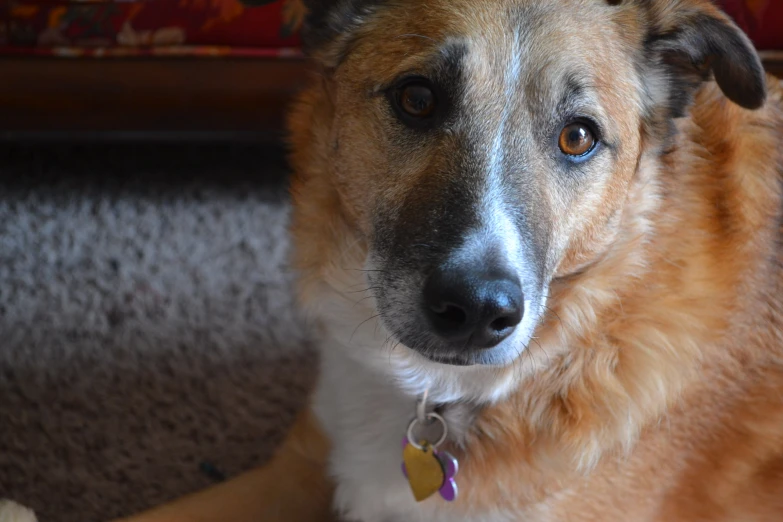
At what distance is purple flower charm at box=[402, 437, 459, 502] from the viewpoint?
150cm

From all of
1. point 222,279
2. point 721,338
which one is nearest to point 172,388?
point 222,279

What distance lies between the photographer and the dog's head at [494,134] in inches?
52.7

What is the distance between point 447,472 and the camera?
4.94 feet

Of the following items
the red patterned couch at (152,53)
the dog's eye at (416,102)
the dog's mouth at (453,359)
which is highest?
the dog's eye at (416,102)

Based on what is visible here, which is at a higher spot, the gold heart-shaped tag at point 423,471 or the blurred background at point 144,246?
the gold heart-shaped tag at point 423,471

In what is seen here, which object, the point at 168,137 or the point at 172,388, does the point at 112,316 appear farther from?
the point at 168,137

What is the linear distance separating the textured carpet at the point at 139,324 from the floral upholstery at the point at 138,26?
528 mm

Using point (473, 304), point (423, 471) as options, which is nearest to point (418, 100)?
point (473, 304)

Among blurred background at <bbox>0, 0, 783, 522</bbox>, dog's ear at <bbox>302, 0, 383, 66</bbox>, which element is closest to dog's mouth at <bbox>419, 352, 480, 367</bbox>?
dog's ear at <bbox>302, 0, 383, 66</bbox>

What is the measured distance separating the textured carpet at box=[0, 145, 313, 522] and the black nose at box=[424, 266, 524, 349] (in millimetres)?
911

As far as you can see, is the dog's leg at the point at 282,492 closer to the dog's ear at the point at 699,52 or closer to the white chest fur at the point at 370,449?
the white chest fur at the point at 370,449

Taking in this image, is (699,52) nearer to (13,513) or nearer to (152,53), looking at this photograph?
(13,513)

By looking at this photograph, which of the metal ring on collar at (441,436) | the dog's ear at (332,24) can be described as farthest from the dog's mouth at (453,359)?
the dog's ear at (332,24)

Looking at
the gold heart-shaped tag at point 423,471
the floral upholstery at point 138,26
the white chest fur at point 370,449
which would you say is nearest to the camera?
the gold heart-shaped tag at point 423,471
